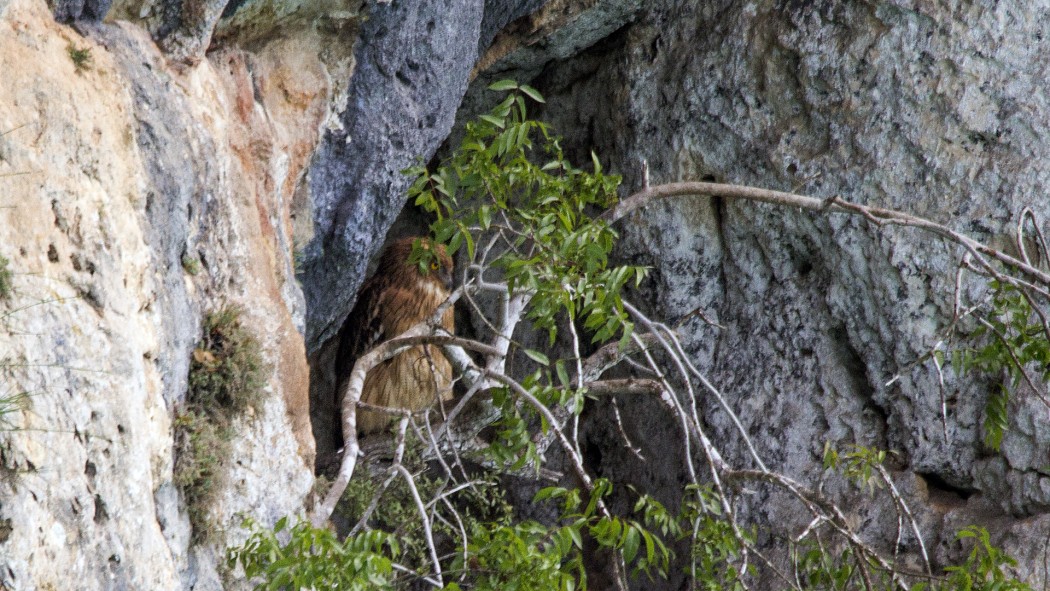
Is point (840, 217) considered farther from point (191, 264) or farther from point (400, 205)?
point (191, 264)

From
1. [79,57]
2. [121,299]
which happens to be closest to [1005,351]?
[121,299]

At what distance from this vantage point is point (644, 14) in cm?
479

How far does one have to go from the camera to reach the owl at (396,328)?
5.18 meters

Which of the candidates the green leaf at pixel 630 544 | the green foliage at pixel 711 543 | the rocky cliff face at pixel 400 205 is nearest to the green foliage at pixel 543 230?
the green leaf at pixel 630 544

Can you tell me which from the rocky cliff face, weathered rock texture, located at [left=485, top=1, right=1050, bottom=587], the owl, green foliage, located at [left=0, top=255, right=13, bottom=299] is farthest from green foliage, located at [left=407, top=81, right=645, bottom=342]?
the owl

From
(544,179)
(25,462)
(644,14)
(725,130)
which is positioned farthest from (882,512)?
(25,462)

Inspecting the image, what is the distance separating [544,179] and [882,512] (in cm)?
204

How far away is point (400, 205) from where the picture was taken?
414cm

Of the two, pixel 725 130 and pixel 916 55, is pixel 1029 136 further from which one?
pixel 725 130

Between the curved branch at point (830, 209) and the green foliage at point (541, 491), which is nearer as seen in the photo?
the green foliage at point (541, 491)

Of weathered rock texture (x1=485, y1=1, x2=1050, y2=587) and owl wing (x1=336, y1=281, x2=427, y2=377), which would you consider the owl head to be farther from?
weathered rock texture (x1=485, y1=1, x2=1050, y2=587)

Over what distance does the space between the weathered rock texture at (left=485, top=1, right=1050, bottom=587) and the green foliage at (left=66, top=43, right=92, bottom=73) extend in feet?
8.54

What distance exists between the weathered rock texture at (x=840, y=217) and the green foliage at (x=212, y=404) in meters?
2.13

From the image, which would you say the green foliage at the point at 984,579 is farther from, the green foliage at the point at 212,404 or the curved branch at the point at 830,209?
the green foliage at the point at 212,404
